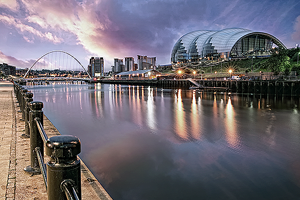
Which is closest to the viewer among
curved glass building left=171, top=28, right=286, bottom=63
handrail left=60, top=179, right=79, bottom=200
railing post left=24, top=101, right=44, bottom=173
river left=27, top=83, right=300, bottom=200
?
handrail left=60, top=179, right=79, bottom=200

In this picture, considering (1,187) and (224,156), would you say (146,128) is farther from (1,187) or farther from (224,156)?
(1,187)

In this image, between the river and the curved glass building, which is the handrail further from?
the curved glass building

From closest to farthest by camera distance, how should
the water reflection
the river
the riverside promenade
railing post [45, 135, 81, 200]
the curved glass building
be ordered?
1. railing post [45, 135, 81, 200]
2. the riverside promenade
3. the river
4. the water reflection
5. the curved glass building

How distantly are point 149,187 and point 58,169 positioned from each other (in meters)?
6.37

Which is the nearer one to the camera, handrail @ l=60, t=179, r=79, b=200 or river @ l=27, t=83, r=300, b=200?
handrail @ l=60, t=179, r=79, b=200

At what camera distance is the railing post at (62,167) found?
2.06 metres

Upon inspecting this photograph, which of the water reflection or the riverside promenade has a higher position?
the riverside promenade


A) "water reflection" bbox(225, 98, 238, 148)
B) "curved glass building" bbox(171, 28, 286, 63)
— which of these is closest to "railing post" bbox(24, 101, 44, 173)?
"water reflection" bbox(225, 98, 238, 148)

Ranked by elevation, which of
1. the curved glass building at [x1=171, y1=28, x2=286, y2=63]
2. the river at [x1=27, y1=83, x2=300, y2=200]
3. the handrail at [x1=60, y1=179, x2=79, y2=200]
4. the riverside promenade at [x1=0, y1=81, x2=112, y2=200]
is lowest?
the river at [x1=27, y1=83, x2=300, y2=200]

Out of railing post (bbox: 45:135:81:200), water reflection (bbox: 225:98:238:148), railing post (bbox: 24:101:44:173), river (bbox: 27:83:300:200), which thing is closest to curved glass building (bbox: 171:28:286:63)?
water reflection (bbox: 225:98:238:148)

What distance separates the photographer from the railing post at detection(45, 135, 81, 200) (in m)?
2.06

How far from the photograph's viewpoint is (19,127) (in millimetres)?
9742

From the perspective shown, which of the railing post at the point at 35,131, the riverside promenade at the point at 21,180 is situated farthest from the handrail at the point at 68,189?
the railing post at the point at 35,131

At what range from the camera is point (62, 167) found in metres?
2.06
